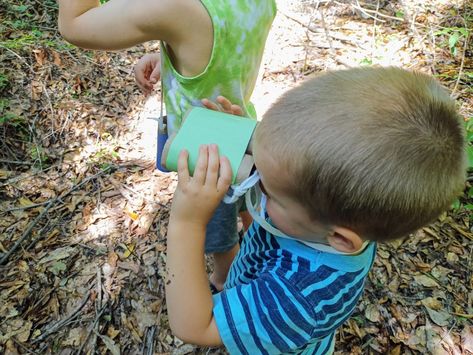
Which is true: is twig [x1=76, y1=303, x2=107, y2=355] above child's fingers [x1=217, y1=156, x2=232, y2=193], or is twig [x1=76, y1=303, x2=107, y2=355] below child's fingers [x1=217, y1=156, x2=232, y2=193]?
below

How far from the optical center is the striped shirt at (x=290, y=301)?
97cm

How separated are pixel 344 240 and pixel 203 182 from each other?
0.37m

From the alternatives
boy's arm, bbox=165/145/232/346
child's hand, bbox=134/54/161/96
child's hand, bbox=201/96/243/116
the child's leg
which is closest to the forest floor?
the child's leg

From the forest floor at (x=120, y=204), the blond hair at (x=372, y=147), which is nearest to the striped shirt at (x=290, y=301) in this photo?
the blond hair at (x=372, y=147)

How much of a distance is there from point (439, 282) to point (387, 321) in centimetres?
41

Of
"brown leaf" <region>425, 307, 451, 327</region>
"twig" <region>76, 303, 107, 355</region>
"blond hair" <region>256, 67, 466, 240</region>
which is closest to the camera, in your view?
"blond hair" <region>256, 67, 466, 240</region>

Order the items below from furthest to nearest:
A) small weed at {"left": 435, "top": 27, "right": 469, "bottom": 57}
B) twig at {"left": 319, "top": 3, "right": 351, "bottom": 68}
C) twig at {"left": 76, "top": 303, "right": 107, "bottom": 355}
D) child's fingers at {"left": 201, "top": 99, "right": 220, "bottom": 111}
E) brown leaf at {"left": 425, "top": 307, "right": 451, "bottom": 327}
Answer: twig at {"left": 319, "top": 3, "right": 351, "bottom": 68} → small weed at {"left": 435, "top": 27, "right": 469, "bottom": 57} → brown leaf at {"left": 425, "top": 307, "right": 451, "bottom": 327} → twig at {"left": 76, "top": 303, "right": 107, "bottom": 355} → child's fingers at {"left": 201, "top": 99, "right": 220, "bottom": 111}

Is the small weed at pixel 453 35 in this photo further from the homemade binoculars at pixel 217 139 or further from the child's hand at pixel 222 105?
the homemade binoculars at pixel 217 139

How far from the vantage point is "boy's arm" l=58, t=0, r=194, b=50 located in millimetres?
1209

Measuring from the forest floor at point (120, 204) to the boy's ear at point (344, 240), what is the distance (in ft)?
4.68

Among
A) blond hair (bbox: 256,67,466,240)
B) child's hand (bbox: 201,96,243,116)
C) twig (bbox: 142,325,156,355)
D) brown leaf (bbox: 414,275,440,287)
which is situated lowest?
twig (bbox: 142,325,156,355)

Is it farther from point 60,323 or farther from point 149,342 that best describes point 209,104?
point 60,323

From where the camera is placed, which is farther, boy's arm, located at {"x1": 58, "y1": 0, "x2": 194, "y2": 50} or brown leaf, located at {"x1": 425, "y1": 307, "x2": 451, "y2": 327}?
brown leaf, located at {"x1": 425, "y1": 307, "x2": 451, "y2": 327}

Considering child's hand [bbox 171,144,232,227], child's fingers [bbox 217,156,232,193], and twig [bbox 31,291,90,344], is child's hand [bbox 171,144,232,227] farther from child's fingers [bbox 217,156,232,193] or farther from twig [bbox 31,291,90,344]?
twig [bbox 31,291,90,344]
